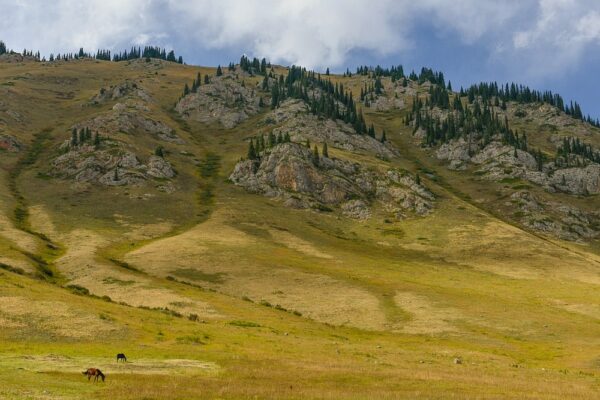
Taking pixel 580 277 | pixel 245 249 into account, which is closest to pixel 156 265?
pixel 245 249

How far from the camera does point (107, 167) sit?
187m

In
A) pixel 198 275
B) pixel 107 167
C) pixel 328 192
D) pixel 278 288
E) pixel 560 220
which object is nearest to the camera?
pixel 278 288

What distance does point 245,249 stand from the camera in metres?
113

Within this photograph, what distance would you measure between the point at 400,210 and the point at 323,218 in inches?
1206

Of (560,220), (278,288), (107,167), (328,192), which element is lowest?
(278,288)

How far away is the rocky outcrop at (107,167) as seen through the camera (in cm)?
17975

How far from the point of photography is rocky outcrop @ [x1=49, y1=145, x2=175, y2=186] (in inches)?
7077

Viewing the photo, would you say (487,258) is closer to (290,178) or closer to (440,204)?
(440,204)

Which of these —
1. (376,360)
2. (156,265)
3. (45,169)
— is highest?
(45,169)

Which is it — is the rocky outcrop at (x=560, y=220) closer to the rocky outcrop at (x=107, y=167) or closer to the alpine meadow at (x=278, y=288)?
the alpine meadow at (x=278, y=288)

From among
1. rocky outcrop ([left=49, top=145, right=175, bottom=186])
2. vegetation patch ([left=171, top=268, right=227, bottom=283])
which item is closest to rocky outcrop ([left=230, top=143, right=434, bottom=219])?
rocky outcrop ([left=49, top=145, right=175, bottom=186])

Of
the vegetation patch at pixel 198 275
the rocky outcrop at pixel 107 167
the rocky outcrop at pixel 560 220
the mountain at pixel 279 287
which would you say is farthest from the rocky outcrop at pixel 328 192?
the vegetation patch at pixel 198 275

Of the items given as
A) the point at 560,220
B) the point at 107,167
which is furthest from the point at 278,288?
the point at 560,220

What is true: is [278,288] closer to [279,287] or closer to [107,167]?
[279,287]
